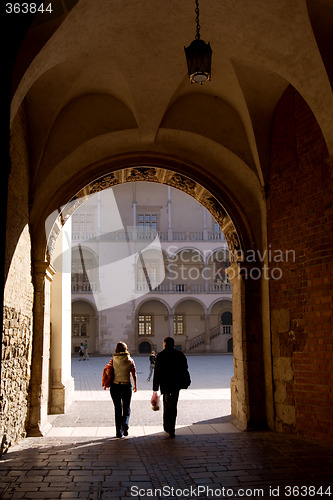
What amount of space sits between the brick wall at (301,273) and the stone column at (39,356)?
11.8 ft

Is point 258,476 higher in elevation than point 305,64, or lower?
lower

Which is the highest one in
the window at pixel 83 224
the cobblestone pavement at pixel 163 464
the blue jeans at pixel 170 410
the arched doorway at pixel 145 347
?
the window at pixel 83 224

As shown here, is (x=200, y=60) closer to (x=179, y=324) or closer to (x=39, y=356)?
(x=39, y=356)

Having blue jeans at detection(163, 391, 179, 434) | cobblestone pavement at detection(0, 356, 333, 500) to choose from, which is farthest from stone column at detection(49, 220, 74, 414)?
blue jeans at detection(163, 391, 179, 434)

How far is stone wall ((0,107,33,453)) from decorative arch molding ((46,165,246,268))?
1.04m

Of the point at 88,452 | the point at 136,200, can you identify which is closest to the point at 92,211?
the point at 136,200

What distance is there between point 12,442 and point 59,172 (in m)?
4.19

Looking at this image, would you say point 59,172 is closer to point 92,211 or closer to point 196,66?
point 196,66

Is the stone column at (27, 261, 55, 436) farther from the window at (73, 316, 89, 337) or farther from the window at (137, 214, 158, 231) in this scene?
the window at (137, 214, 158, 231)

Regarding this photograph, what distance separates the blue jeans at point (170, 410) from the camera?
6.79 m

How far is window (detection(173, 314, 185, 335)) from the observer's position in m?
35.0

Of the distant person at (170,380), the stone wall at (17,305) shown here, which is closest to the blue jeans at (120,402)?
the distant person at (170,380)

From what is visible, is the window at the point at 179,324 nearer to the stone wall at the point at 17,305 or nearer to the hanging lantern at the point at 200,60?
the stone wall at the point at 17,305

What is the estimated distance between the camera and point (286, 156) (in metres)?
7.23
